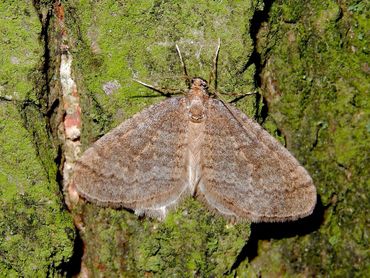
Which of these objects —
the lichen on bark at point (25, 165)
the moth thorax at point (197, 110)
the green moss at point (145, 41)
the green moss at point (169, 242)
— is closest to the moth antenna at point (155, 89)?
the green moss at point (145, 41)

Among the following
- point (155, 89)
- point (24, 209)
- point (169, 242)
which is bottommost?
point (169, 242)

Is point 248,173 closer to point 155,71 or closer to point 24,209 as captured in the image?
point 155,71

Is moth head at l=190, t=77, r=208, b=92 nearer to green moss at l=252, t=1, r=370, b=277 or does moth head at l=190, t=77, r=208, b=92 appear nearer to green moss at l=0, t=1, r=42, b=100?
green moss at l=252, t=1, r=370, b=277

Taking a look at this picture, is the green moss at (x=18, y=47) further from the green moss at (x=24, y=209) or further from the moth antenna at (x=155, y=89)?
the moth antenna at (x=155, y=89)

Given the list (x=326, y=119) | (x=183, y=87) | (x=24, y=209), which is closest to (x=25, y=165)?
(x=24, y=209)

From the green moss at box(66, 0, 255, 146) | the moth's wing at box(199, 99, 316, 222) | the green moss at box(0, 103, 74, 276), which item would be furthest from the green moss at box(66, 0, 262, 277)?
the green moss at box(0, 103, 74, 276)

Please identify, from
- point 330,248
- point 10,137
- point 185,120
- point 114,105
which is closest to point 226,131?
point 185,120

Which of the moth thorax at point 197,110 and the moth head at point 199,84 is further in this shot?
the moth thorax at point 197,110

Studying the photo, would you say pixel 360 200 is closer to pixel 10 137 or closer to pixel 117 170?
pixel 117 170
